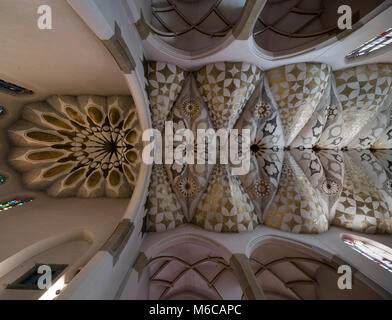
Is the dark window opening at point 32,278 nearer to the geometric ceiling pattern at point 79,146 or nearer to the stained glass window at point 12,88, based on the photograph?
the geometric ceiling pattern at point 79,146

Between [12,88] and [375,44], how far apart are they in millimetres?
9157

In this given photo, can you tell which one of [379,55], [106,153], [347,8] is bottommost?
[106,153]

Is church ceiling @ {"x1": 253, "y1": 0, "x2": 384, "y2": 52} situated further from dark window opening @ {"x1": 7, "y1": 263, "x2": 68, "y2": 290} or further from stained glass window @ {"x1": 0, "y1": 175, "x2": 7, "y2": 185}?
stained glass window @ {"x1": 0, "y1": 175, "x2": 7, "y2": 185}

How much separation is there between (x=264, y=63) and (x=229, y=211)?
4.01 meters

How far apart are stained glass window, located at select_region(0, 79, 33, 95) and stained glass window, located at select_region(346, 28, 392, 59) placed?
8.63 m

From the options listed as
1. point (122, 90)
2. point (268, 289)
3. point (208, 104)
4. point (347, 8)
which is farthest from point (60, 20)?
point (268, 289)

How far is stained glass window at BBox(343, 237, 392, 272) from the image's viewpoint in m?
3.07

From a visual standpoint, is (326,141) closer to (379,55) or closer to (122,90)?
(379,55)

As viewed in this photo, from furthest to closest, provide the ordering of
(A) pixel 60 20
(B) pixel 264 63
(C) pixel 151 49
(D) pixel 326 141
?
(D) pixel 326 141 → (B) pixel 264 63 → (C) pixel 151 49 → (A) pixel 60 20

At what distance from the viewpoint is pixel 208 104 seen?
4086mm

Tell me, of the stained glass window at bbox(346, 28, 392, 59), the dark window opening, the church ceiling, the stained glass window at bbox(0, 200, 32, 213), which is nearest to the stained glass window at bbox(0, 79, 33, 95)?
the stained glass window at bbox(0, 200, 32, 213)

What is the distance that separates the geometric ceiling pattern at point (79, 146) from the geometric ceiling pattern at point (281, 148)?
1322 mm

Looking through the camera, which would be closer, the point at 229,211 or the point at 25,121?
the point at 229,211

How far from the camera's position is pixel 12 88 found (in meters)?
3.77
